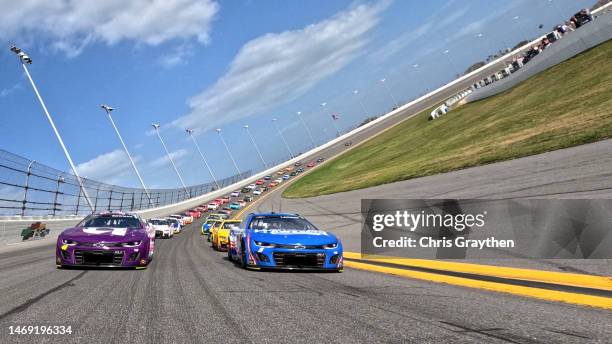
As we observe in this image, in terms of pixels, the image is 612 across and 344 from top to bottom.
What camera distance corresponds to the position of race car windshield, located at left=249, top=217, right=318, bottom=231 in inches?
429

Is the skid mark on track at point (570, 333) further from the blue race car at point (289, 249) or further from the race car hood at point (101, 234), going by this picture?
the race car hood at point (101, 234)

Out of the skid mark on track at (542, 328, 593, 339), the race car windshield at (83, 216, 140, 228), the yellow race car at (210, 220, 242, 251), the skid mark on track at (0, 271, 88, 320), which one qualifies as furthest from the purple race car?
the skid mark on track at (542, 328, 593, 339)

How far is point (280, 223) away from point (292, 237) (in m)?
1.33

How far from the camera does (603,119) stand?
60.1ft

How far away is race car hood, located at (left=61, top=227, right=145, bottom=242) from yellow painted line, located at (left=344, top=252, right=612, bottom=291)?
19.1 ft

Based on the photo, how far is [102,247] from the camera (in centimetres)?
955

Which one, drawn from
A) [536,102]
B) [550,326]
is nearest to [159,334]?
[550,326]

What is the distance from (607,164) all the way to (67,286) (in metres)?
13.2

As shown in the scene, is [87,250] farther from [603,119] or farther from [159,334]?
[603,119]

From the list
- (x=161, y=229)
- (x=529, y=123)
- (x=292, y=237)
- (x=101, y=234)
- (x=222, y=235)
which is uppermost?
(x=529, y=123)

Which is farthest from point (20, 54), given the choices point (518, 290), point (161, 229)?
point (518, 290)

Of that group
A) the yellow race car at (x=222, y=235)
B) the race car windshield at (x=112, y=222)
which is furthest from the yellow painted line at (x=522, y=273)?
the yellow race car at (x=222, y=235)

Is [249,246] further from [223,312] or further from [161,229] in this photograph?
[161,229]

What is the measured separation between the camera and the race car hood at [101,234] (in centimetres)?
969
